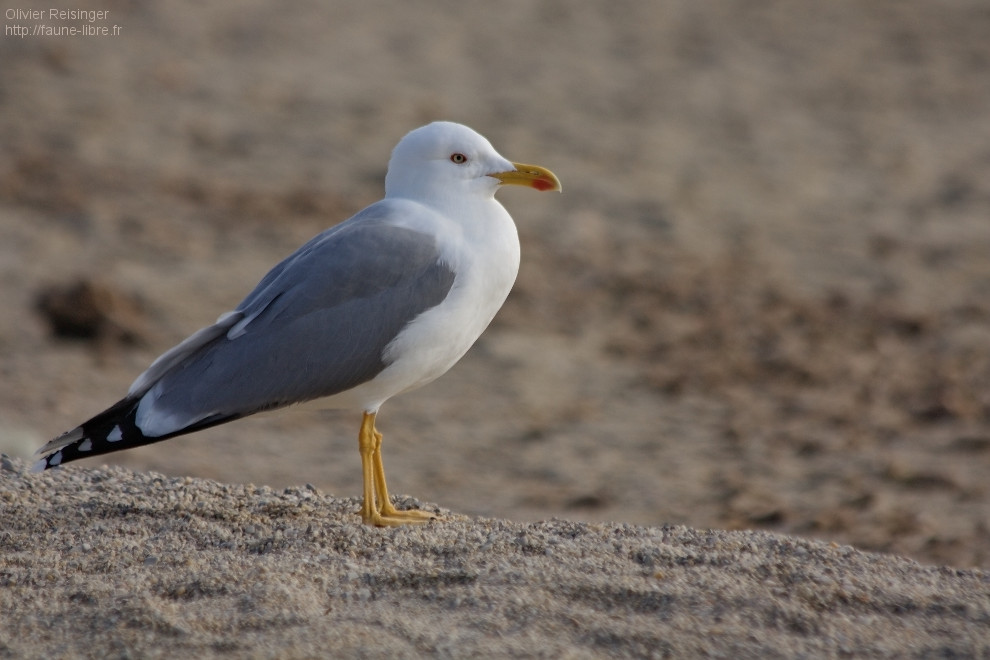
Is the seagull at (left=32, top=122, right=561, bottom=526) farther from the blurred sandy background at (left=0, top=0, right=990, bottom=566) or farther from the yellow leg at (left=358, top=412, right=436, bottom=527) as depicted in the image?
the blurred sandy background at (left=0, top=0, right=990, bottom=566)

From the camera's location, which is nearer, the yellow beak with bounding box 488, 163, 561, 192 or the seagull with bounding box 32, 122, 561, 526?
the seagull with bounding box 32, 122, 561, 526

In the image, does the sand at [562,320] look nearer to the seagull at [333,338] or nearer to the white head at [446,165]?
the seagull at [333,338]

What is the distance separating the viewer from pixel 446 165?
523 cm

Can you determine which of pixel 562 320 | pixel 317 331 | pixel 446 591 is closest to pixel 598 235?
pixel 562 320

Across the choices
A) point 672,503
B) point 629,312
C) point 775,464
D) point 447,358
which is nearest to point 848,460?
point 775,464

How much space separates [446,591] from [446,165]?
5.84ft

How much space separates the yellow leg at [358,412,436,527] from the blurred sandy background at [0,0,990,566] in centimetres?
238

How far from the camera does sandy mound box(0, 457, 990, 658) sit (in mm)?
3793

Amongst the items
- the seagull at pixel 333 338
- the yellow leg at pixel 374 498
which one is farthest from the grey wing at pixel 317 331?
the yellow leg at pixel 374 498

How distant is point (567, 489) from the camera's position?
26.4 feet

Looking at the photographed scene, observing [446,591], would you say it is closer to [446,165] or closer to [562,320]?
[446,165]

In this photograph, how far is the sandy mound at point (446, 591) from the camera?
379 centimetres

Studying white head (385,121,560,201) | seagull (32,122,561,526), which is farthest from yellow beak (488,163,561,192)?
seagull (32,122,561,526)

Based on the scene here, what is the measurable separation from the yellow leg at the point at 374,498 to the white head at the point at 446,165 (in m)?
0.87
